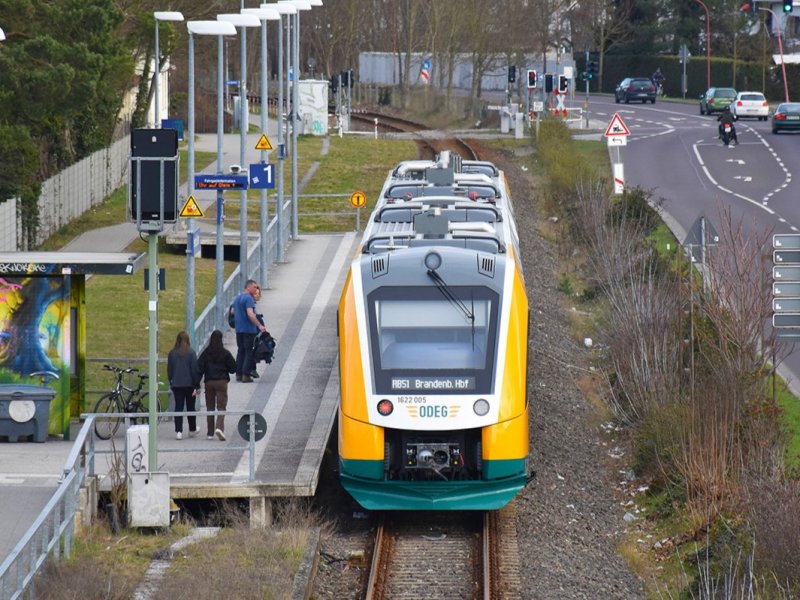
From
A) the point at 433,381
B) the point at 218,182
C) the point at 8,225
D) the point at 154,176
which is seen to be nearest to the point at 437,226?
the point at 433,381

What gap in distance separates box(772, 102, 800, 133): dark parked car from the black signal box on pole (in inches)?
2073

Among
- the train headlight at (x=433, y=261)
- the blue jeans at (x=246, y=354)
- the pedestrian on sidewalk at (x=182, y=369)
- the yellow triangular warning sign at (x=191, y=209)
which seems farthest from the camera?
the yellow triangular warning sign at (x=191, y=209)

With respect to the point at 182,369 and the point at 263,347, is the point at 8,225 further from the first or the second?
the point at 182,369

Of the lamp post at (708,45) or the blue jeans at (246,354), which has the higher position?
the lamp post at (708,45)

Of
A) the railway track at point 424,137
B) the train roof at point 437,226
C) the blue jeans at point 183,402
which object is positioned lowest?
the blue jeans at point 183,402

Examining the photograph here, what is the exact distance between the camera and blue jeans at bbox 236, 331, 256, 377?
22.5 meters

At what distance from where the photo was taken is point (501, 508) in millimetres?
17141

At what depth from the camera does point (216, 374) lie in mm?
19125

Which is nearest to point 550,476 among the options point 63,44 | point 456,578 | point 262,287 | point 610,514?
point 610,514

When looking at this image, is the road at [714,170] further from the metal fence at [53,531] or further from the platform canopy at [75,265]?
the metal fence at [53,531]

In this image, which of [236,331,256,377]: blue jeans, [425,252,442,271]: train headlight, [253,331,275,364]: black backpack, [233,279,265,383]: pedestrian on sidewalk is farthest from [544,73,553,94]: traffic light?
[425,252,442,271]: train headlight

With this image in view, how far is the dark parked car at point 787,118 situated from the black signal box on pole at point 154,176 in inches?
2073

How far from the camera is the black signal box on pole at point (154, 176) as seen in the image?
607 inches

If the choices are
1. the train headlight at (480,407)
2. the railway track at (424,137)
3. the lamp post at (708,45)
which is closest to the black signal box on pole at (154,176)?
the train headlight at (480,407)
